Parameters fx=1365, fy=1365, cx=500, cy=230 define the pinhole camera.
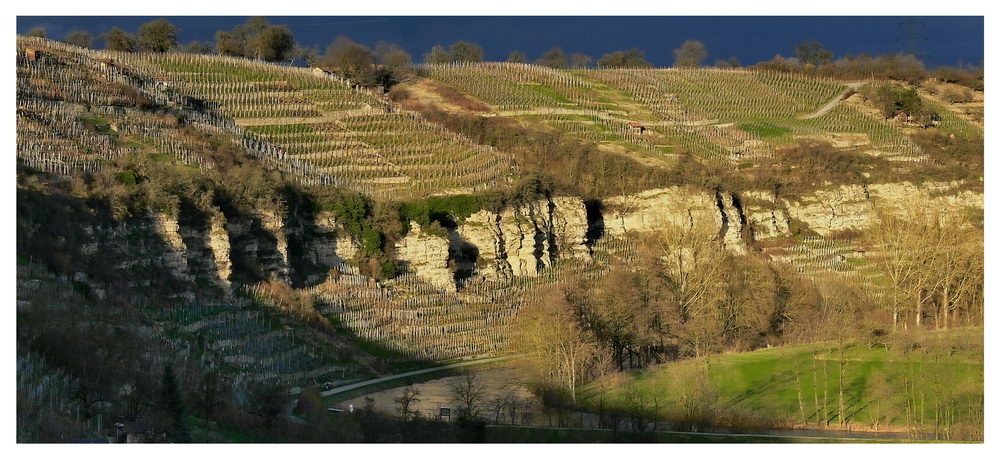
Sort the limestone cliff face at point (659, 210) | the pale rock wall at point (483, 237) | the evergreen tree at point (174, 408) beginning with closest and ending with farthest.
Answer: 1. the evergreen tree at point (174, 408)
2. the pale rock wall at point (483, 237)
3. the limestone cliff face at point (659, 210)

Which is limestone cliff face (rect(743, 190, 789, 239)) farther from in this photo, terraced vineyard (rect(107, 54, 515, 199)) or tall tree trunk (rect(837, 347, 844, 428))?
tall tree trunk (rect(837, 347, 844, 428))

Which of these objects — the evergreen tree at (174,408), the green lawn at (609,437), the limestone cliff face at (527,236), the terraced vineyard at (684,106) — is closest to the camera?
the evergreen tree at (174,408)

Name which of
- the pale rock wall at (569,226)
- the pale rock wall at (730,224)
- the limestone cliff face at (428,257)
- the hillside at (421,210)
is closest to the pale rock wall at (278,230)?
the hillside at (421,210)

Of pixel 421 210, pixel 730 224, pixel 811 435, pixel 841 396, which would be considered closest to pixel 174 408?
pixel 811 435

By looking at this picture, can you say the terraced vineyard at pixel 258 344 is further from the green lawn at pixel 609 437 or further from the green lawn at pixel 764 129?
the green lawn at pixel 764 129

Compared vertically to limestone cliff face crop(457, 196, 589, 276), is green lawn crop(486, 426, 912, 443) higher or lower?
lower

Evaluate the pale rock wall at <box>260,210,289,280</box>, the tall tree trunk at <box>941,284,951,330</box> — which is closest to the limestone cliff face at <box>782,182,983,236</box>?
A: the tall tree trunk at <box>941,284,951,330</box>
